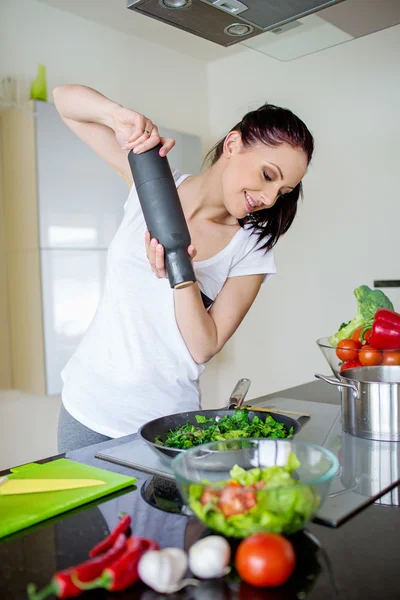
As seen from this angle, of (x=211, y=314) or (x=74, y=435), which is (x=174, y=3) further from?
(x=74, y=435)

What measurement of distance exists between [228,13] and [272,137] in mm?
267

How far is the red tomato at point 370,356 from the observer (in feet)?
4.22

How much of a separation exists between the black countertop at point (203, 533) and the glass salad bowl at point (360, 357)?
1.73 ft

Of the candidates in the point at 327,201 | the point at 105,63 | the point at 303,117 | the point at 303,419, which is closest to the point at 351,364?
the point at 303,419

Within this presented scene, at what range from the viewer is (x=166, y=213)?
3.34 feet

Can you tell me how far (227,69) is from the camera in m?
3.61

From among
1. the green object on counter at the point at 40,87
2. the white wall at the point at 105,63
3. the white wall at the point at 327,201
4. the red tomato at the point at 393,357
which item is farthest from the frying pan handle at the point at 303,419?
the white wall at the point at 105,63

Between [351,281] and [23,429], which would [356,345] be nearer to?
[351,281]

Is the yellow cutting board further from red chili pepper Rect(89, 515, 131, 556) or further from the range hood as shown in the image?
the range hood

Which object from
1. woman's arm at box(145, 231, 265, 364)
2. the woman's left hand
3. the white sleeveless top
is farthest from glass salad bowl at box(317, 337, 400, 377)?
the woman's left hand

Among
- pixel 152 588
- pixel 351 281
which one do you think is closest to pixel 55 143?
pixel 351 281

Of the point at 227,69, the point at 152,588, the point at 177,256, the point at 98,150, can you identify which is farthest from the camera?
the point at 227,69

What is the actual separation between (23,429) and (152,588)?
240cm

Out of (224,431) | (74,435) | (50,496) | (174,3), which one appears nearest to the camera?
(50,496)
